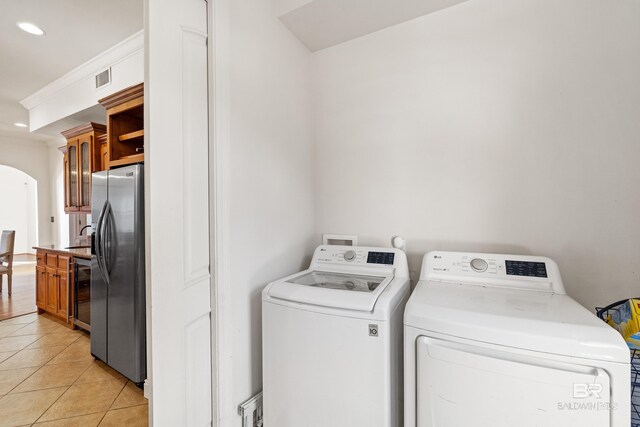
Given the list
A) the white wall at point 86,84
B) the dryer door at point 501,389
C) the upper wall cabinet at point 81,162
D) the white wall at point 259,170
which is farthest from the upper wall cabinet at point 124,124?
the dryer door at point 501,389

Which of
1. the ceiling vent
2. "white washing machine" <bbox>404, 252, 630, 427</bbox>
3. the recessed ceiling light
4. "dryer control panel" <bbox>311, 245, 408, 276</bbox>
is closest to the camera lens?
"white washing machine" <bbox>404, 252, 630, 427</bbox>

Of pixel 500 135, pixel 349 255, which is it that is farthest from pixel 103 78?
pixel 500 135

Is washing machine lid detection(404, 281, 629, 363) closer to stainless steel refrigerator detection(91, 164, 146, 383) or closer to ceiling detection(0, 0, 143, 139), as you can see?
stainless steel refrigerator detection(91, 164, 146, 383)

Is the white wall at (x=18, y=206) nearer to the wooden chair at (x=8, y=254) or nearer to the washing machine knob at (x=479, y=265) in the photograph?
the wooden chair at (x=8, y=254)

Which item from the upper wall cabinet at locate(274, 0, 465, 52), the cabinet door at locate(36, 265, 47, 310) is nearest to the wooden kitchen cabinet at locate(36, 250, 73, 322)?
the cabinet door at locate(36, 265, 47, 310)

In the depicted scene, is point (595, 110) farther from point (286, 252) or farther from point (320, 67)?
point (286, 252)

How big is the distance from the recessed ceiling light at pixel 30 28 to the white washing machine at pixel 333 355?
9.48ft

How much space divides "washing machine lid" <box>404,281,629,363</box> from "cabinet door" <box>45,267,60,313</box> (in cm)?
395

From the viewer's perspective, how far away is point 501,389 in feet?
2.88

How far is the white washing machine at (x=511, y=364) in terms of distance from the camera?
0.79 metres

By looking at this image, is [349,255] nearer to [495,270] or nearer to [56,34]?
[495,270]

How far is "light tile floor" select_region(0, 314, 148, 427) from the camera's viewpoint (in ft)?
5.78

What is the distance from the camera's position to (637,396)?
3.18ft

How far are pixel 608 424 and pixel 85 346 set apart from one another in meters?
3.66
